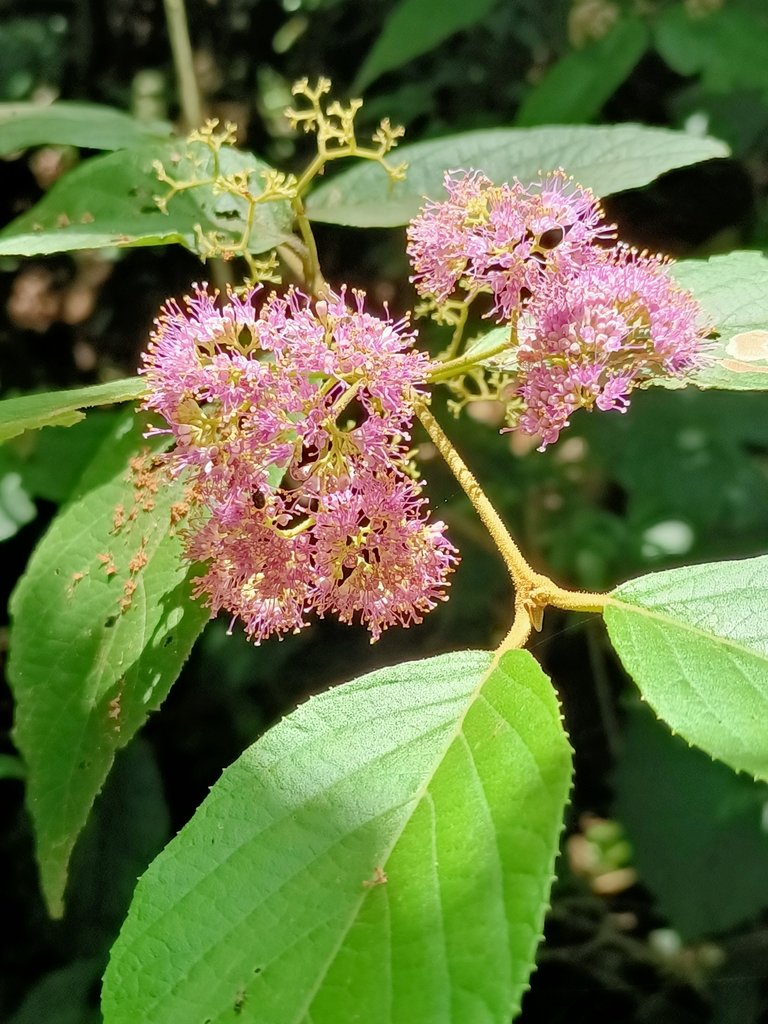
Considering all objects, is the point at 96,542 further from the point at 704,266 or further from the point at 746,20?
the point at 746,20

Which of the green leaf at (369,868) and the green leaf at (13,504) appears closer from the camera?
the green leaf at (369,868)

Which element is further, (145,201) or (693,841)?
(693,841)

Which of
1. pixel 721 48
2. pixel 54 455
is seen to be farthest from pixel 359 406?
pixel 721 48

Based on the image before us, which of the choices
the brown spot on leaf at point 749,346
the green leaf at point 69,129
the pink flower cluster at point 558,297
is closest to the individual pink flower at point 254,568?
the pink flower cluster at point 558,297

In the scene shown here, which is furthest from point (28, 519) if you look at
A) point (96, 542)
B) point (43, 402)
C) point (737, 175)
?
point (737, 175)

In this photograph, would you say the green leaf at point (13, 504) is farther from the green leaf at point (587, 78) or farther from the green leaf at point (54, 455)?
the green leaf at point (587, 78)

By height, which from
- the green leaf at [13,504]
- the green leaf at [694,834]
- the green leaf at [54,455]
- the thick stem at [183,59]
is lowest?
the green leaf at [694,834]

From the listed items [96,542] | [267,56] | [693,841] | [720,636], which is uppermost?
[267,56]

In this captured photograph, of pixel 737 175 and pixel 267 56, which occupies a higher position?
pixel 267 56
